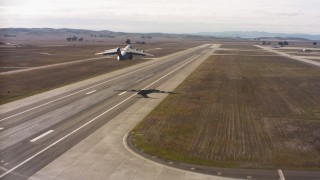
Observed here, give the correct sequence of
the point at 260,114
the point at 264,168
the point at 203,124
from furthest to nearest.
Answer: the point at 260,114, the point at 203,124, the point at 264,168

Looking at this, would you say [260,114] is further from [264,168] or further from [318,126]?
[264,168]

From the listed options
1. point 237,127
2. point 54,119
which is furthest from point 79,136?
point 237,127

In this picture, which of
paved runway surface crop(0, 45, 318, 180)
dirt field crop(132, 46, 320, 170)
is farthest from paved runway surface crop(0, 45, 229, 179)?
dirt field crop(132, 46, 320, 170)

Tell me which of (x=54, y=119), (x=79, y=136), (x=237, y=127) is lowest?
(x=237, y=127)

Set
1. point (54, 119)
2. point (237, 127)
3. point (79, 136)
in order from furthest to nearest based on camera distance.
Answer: point (54, 119) < point (237, 127) < point (79, 136)

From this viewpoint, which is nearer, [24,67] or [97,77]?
[97,77]

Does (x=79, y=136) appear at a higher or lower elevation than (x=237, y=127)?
higher

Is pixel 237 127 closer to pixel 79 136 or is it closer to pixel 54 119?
pixel 79 136

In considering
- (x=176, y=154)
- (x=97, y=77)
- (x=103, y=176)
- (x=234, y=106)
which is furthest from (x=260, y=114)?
(x=97, y=77)

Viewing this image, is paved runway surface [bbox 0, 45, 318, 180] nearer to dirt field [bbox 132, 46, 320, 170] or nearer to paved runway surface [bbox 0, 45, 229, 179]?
paved runway surface [bbox 0, 45, 229, 179]
